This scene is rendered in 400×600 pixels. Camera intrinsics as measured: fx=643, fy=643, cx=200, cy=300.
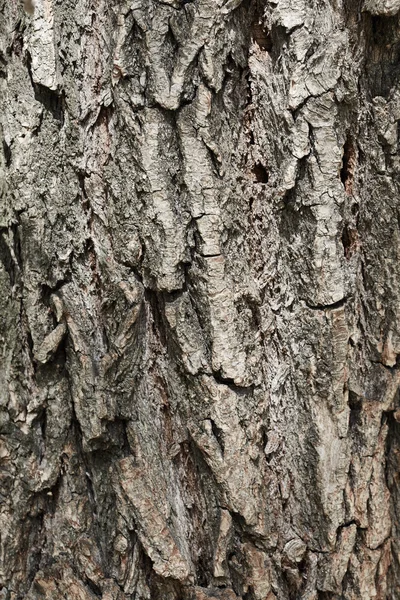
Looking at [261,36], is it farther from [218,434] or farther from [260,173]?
[218,434]

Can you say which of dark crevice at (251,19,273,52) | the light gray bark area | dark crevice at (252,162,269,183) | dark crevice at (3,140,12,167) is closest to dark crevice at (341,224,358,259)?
the light gray bark area

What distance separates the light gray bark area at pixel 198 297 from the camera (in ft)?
3.65

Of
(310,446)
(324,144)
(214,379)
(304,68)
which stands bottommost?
(310,446)

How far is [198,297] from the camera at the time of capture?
44.6 inches

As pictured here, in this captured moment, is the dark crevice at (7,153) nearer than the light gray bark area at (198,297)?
No

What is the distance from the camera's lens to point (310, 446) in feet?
3.96

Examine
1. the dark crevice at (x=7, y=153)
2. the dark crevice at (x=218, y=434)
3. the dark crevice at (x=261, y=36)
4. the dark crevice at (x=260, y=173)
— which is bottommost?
the dark crevice at (x=218, y=434)

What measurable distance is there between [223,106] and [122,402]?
1.86 feet

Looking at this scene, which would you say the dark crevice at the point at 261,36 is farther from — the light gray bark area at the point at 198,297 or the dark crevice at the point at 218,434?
the dark crevice at the point at 218,434

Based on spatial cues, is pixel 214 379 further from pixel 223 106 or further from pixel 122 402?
pixel 223 106

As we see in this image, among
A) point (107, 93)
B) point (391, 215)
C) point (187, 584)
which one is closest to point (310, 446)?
point (187, 584)

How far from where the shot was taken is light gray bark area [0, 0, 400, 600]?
43.8 inches

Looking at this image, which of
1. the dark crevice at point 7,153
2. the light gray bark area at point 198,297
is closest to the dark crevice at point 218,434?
the light gray bark area at point 198,297

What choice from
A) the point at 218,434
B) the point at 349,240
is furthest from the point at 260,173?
the point at 218,434
